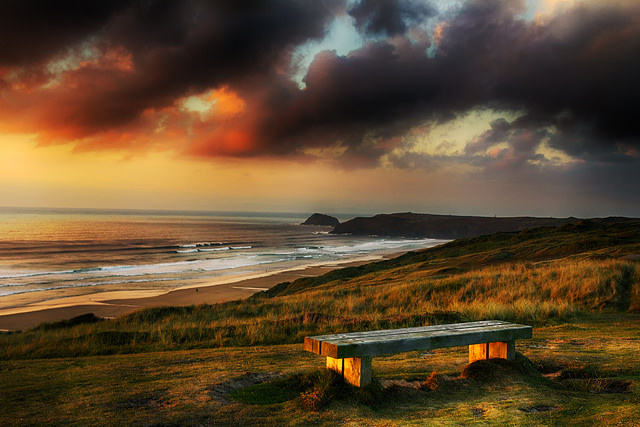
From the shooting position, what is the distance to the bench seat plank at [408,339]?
16.1ft

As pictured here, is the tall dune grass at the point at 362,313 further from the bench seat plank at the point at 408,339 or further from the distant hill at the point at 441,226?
the distant hill at the point at 441,226

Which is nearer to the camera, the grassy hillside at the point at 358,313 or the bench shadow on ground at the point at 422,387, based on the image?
the bench shadow on ground at the point at 422,387

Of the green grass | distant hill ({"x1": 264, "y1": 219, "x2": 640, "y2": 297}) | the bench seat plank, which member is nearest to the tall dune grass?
the green grass

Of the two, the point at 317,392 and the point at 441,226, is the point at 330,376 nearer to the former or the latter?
the point at 317,392

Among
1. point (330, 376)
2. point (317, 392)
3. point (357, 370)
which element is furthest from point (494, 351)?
point (317, 392)

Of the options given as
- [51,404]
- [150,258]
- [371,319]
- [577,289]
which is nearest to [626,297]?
[577,289]

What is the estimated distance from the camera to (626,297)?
41.3 feet

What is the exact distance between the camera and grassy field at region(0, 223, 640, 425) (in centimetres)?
460

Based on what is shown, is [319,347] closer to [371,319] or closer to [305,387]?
[305,387]

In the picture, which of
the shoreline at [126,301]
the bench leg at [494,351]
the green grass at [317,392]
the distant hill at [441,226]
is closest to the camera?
the green grass at [317,392]

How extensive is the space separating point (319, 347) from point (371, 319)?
606 cm

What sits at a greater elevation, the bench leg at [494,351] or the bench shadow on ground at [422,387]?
the bench leg at [494,351]

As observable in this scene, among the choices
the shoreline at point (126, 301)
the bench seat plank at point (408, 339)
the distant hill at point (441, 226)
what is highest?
the bench seat plank at point (408, 339)

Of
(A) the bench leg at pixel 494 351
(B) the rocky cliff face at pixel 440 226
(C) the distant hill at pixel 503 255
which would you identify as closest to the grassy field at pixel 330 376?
(A) the bench leg at pixel 494 351
